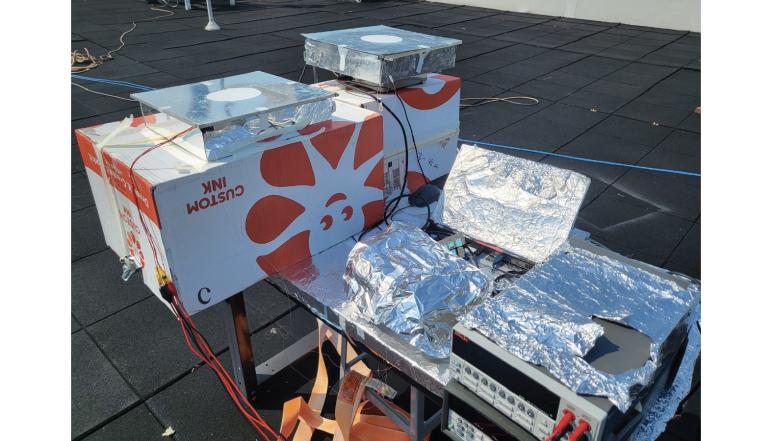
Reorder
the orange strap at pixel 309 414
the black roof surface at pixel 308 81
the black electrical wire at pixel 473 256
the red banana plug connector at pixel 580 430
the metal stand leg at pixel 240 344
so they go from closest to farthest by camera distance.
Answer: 1. the red banana plug connector at pixel 580 430
2. the black electrical wire at pixel 473 256
3. the metal stand leg at pixel 240 344
4. the orange strap at pixel 309 414
5. the black roof surface at pixel 308 81

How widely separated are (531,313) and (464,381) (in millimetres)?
210

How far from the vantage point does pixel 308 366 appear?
2.17 meters

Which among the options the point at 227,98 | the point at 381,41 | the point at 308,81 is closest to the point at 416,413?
the point at 227,98

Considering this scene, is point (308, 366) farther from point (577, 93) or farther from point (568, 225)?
point (577, 93)

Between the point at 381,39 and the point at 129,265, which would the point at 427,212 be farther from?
the point at 129,265

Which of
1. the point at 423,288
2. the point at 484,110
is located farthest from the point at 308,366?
the point at 484,110

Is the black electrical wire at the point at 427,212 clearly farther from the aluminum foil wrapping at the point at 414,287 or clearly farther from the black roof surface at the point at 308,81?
the black roof surface at the point at 308,81

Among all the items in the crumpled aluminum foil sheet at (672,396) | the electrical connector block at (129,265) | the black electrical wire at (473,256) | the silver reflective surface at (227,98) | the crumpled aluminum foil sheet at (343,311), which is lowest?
the crumpled aluminum foil sheet at (672,396)

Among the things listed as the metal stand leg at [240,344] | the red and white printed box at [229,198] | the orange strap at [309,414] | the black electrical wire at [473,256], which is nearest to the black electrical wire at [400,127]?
the red and white printed box at [229,198]

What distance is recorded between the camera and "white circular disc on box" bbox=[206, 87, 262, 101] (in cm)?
141

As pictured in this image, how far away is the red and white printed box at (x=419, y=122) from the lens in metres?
1.80

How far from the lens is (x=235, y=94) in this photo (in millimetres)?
1451

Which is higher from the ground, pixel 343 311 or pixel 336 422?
pixel 343 311

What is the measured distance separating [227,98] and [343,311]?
2.34 ft
